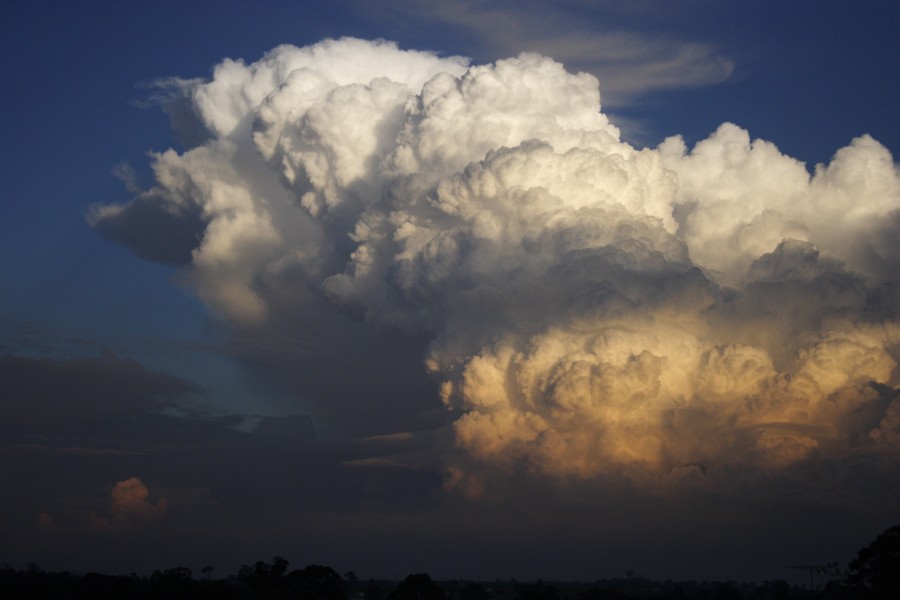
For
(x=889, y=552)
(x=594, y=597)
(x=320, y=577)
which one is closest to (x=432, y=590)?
(x=320, y=577)

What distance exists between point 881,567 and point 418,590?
1732 inches

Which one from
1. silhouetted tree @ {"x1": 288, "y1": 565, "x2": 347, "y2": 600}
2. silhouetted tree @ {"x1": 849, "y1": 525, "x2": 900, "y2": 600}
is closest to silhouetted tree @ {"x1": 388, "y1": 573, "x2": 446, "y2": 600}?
silhouetted tree @ {"x1": 288, "y1": 565, "x2": 347, "y2": 600}

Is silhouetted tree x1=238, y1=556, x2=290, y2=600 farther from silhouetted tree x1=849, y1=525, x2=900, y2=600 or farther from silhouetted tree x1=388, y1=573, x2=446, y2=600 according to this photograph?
silhouetted tree x1=849, y1=525, x2=900, y2=600

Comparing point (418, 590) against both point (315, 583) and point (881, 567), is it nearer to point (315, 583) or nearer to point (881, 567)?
point (315, 583)

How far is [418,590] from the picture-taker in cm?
11606

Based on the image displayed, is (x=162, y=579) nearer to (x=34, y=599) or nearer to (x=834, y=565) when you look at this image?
(x=34, y=599)

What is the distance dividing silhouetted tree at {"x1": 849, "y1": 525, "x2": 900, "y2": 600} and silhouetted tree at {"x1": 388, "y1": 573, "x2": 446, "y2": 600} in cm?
3962

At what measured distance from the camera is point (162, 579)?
5669 inches

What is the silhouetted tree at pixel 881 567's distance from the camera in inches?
3917

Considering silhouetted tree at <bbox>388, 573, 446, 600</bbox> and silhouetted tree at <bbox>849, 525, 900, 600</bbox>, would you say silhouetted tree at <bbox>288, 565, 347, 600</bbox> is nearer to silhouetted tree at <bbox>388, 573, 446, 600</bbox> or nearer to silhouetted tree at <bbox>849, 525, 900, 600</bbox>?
silhouetted tree at <bbox>388, 573, 446, 600</bbox>

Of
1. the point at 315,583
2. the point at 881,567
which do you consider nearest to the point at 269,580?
the point at 315,583

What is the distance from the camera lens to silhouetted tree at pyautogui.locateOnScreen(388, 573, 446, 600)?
115m

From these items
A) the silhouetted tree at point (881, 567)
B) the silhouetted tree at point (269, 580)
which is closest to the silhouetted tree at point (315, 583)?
the silhouetted tree at point (269, 580)

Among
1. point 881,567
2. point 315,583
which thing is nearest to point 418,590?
point 315,583
